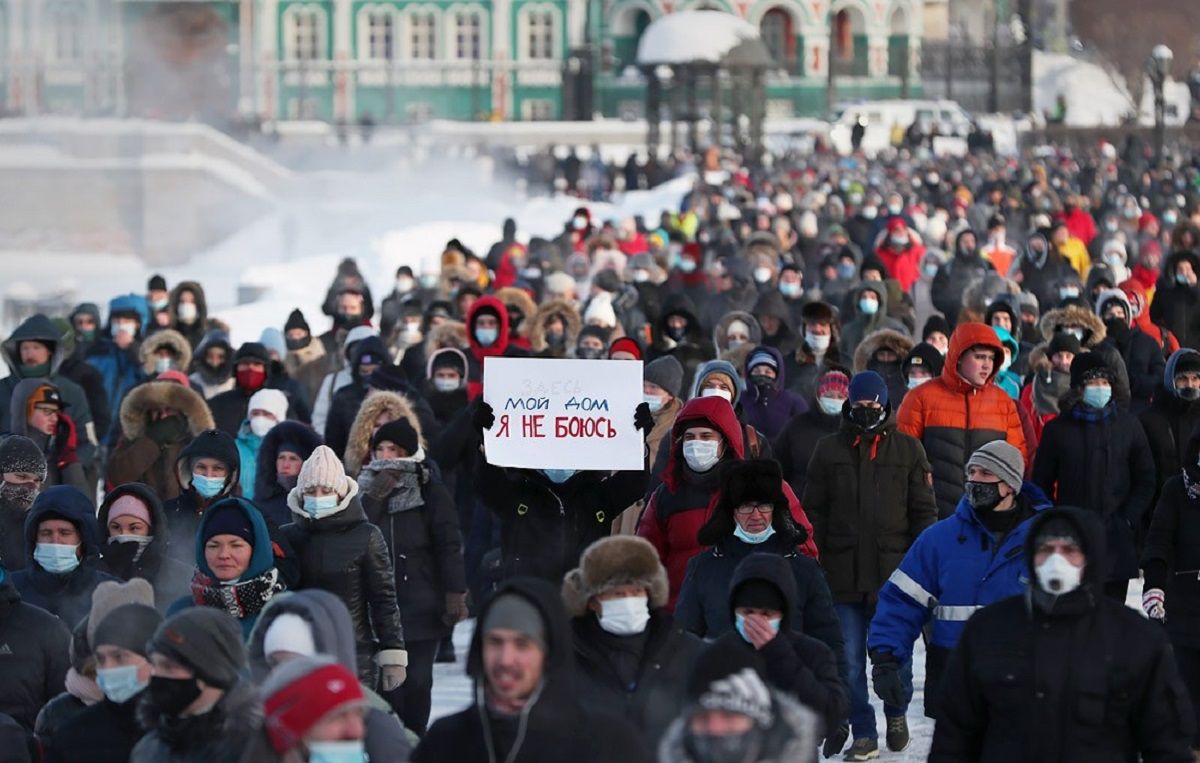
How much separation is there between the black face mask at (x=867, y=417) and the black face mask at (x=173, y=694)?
168 inches

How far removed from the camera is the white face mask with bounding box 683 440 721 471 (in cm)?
897

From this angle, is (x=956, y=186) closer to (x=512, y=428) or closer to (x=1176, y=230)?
→ (x=1176, y=230)

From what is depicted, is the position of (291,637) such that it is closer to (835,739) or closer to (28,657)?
(28,657)

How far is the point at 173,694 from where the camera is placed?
19.3 ft

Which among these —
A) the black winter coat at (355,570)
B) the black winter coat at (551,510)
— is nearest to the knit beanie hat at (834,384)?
the black winter coat at (551,510)

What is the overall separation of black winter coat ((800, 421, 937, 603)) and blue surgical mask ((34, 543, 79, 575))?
107 inches

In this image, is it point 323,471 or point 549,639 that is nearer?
point 549,639

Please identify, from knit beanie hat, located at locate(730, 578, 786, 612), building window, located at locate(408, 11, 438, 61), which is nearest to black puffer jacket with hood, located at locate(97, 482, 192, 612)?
knit beanie hat, located at locate(730, 578, 786, 612)

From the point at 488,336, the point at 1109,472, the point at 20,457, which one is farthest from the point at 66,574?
the point at 488,336

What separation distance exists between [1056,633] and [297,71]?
65.7 meters

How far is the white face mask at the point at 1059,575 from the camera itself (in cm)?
638

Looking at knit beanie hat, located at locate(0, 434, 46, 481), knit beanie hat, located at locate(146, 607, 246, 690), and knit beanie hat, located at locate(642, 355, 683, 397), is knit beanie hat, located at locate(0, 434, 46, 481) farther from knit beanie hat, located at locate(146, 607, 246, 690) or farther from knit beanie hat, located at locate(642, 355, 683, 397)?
knit beanie hat, located at locate(146, 607, 246, 690)

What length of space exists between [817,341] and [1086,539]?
709 centimetres

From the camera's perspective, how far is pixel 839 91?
7288 cm
